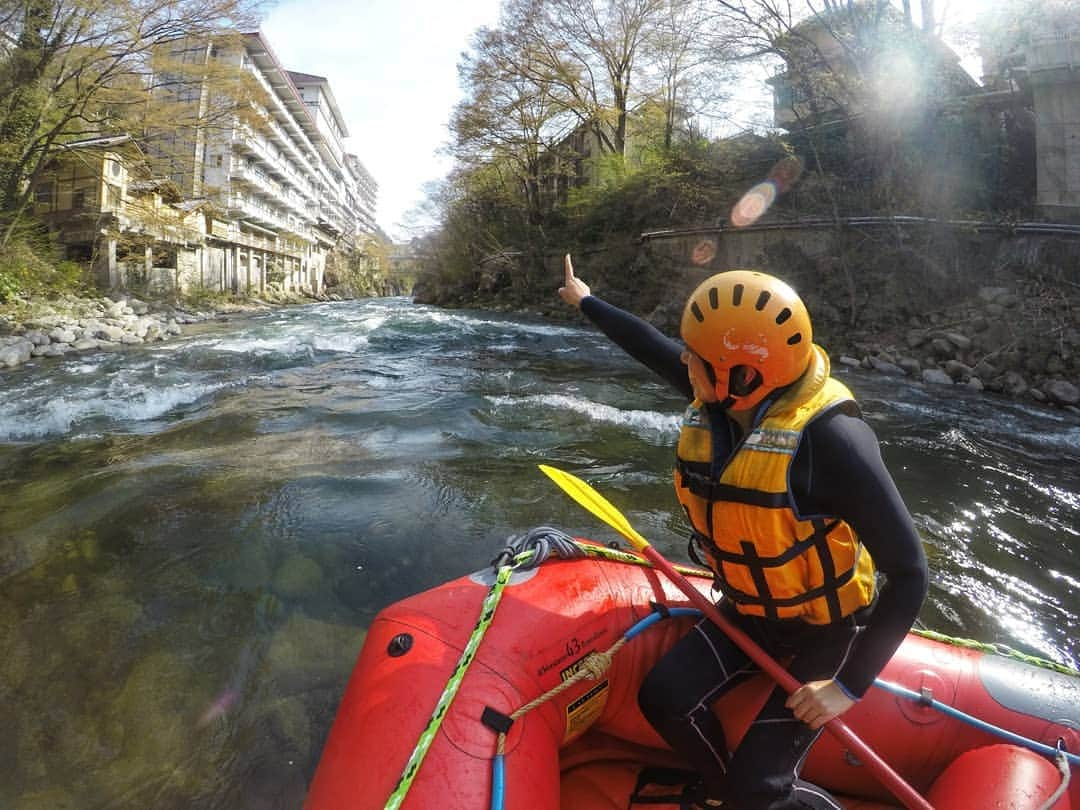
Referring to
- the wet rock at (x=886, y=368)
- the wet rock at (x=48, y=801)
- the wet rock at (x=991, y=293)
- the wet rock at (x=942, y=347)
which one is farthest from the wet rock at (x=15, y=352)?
the wet rock at (x=991, y=293)

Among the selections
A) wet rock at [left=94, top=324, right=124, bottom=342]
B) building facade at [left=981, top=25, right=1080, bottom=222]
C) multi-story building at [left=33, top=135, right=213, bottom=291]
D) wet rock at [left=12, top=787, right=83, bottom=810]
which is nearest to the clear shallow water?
wet rock at [left=12, top=787, right=83, bottom=810]

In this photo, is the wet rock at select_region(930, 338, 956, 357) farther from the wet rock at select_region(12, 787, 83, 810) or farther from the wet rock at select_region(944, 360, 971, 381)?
the wet rock at select_region(12, 787, 83, 810)

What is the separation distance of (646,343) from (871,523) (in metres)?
1.10

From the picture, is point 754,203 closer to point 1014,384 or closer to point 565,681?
point 1014,384

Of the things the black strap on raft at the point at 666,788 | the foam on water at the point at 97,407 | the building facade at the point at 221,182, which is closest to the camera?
the black strap on raft at the point at 666,788

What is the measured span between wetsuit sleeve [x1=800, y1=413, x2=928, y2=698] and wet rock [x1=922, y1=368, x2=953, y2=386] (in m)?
9.13

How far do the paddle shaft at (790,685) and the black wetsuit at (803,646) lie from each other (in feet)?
0.23

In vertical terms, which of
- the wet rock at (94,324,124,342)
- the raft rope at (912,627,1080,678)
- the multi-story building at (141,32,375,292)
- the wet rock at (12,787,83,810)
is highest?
the multi-story building at (141,32,375,292)

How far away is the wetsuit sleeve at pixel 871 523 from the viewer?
1.34 m

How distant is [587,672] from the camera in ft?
5.74

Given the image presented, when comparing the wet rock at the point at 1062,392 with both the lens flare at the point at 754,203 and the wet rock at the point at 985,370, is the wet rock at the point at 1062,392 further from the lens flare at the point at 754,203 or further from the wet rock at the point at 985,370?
the lens flare at the point at 754,203

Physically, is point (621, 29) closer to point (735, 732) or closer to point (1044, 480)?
point (1044, 480)

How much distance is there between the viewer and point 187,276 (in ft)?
79.0

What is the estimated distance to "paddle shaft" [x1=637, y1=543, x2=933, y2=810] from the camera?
1347mm
